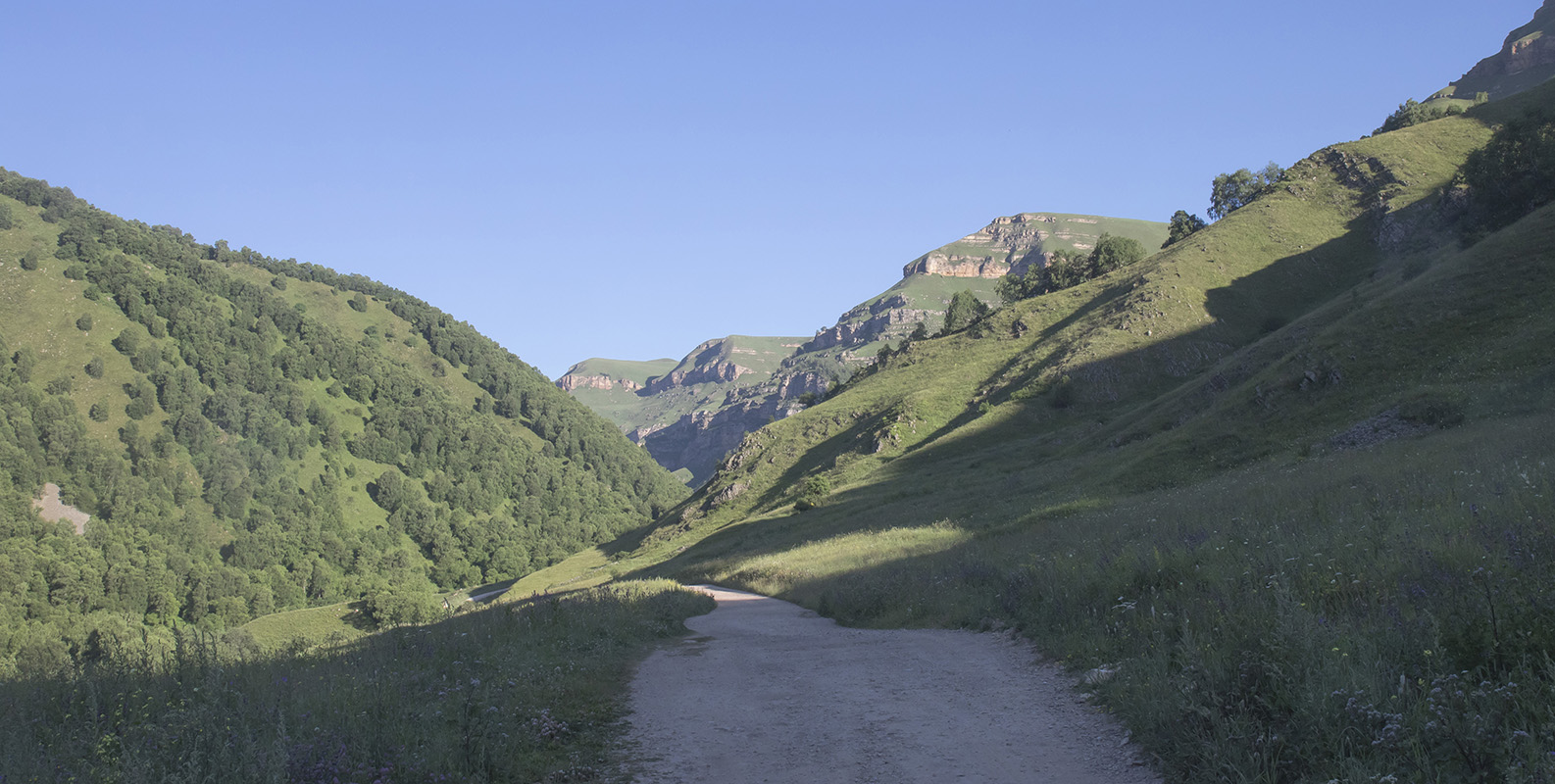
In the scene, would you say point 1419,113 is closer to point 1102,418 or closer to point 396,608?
point 1102,418

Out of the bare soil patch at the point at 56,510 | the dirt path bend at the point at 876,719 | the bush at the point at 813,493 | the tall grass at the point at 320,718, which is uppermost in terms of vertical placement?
the bare soil patch at the point at 56,510

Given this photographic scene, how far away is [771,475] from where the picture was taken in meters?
86.2

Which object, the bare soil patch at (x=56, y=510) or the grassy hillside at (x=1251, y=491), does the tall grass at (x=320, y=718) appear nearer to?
the grassy hillside at (x=1251, y=491)

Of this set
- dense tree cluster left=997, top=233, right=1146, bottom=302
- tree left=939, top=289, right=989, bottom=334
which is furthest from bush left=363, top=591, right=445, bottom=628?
dense tree cluster left=997, top=233, right=1146, bottom=302

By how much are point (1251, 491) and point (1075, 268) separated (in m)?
105

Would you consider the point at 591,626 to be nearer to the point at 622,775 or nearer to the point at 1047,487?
the point at 622,775

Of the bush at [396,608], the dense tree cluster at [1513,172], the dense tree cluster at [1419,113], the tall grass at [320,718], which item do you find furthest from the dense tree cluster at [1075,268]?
the tall grass at [320,718]

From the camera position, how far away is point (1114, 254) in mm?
109688

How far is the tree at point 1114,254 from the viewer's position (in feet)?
359

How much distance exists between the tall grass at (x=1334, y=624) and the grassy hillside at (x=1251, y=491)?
0.04 m

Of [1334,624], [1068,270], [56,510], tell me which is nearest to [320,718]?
[1334,624]

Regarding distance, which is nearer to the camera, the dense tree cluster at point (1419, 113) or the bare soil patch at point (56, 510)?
the dense tree cluster at point (1419, 113)

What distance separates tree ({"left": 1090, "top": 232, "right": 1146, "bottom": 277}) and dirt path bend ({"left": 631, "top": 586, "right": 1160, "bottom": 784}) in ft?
350

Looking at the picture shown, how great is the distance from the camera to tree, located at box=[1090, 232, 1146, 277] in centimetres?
10931
